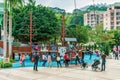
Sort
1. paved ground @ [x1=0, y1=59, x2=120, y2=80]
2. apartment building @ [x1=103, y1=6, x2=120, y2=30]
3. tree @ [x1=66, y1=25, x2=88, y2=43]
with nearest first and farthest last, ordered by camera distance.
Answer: paved ground @ [x1=0, y1=59, x2=120, y2=80] < tree @ [x1=66, y1=25, x2=88, y2=43] < apartment building @ [x1=103, y1=6, x2=120, y2=30]

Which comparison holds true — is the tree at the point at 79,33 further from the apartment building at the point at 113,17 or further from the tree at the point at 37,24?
the apartment building at the point at 113,17

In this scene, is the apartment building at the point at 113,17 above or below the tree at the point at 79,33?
above

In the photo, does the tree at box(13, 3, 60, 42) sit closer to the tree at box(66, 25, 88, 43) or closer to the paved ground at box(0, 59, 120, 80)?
the tree at box(66, 25, 88, 43)

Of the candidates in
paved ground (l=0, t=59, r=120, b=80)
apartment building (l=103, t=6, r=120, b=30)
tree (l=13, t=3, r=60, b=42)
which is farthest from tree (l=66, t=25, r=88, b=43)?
apartment building (l=103, t=6, r=120, b=30)

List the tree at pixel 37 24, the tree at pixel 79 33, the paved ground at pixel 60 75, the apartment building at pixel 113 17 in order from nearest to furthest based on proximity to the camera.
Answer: the paved ground at pixel 60 75
the tree at pixel 37 24
the tree at pixel 79 33
the apartment building at pixel 113 17

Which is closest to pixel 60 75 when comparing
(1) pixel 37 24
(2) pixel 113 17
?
(1) pixel 37 24

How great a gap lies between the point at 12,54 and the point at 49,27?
12.5 meters

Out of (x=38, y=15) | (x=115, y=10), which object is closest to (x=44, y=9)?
(x=38, y=15)

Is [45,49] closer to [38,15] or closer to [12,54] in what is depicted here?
[12,54]

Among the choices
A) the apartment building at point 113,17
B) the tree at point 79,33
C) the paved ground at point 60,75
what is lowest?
the paved ground at point 60,75

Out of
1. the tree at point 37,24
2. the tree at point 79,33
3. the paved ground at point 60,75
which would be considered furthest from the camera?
the tree at point 79,33

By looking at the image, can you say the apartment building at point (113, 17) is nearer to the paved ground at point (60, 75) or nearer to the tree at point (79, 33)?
the tree at point (79, 33)

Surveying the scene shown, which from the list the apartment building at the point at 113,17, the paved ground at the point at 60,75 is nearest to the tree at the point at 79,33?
the paved ground at the point at 60,75

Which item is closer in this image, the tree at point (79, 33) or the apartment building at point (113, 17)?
the tree at point (79, 33)
